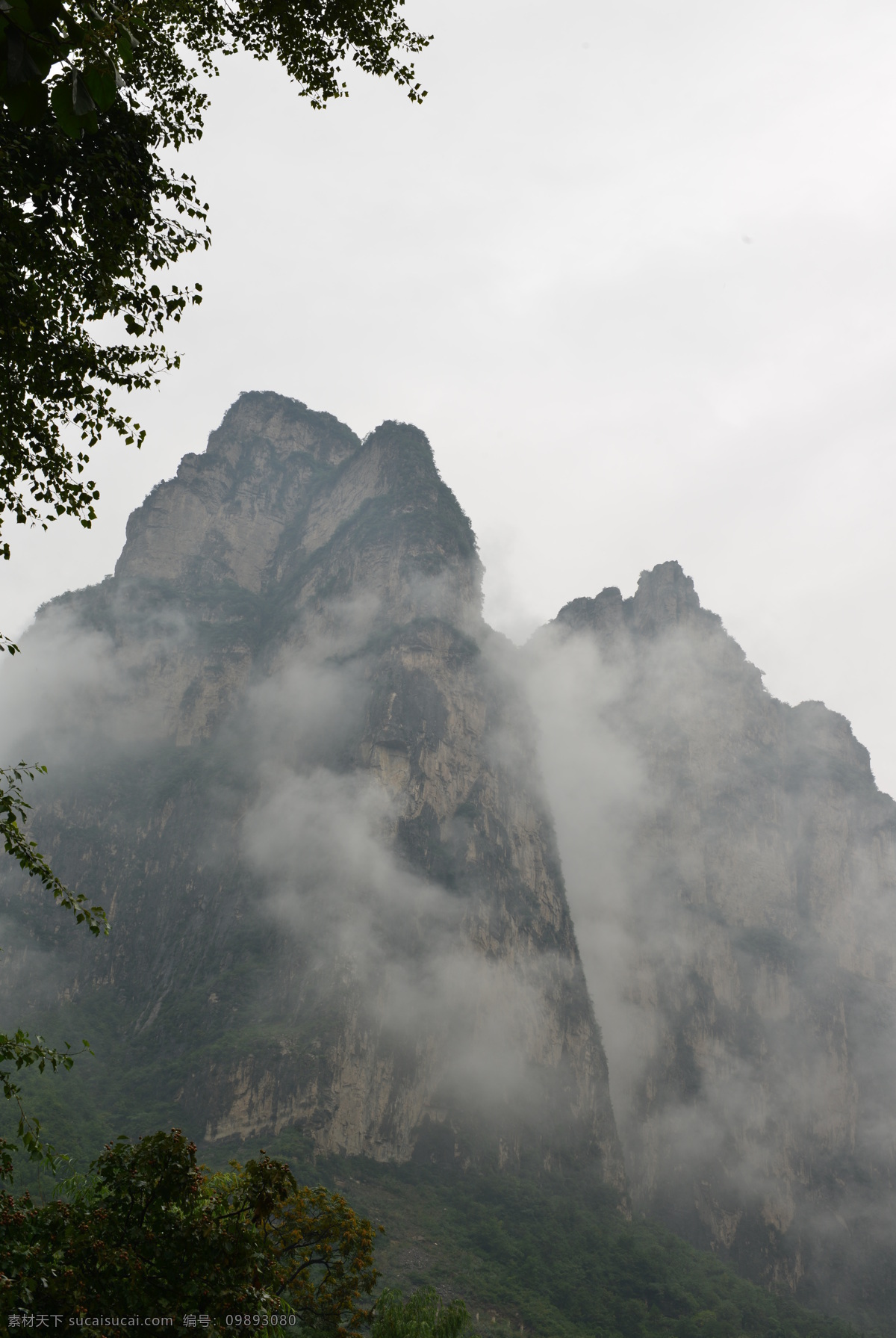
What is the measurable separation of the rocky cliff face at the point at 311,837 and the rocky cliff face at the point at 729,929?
13689 mm

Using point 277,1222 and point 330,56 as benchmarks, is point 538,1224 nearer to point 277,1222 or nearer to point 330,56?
point 277,1222

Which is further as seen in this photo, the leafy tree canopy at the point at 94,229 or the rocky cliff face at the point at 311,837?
the rocky cliff face at the point at 311,837

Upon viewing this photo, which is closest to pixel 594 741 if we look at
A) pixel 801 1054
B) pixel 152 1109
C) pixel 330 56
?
pixel 801 1054

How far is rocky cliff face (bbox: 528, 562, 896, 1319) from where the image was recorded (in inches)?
3499

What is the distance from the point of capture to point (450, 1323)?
17.0 m

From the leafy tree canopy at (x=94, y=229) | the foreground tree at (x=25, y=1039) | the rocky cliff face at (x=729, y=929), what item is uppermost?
the rocky cliff face at (x=729, y=929)

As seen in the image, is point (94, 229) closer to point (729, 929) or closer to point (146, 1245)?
point (146, 1245)

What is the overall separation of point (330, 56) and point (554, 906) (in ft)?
297

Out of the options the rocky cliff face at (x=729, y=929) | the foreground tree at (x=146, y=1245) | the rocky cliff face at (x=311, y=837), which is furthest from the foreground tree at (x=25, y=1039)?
the rocky cliff face at (x=729, y=929)

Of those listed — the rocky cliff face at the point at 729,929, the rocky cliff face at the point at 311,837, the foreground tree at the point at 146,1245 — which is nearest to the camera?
the foreground tree at the point at 146,1245

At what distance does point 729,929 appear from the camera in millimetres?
103188

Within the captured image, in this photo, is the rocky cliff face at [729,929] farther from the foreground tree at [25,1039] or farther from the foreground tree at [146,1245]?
the foreground tree at [25,1039]

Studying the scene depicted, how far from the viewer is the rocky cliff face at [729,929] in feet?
292

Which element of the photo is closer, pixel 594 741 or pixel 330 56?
pixel 330 56
